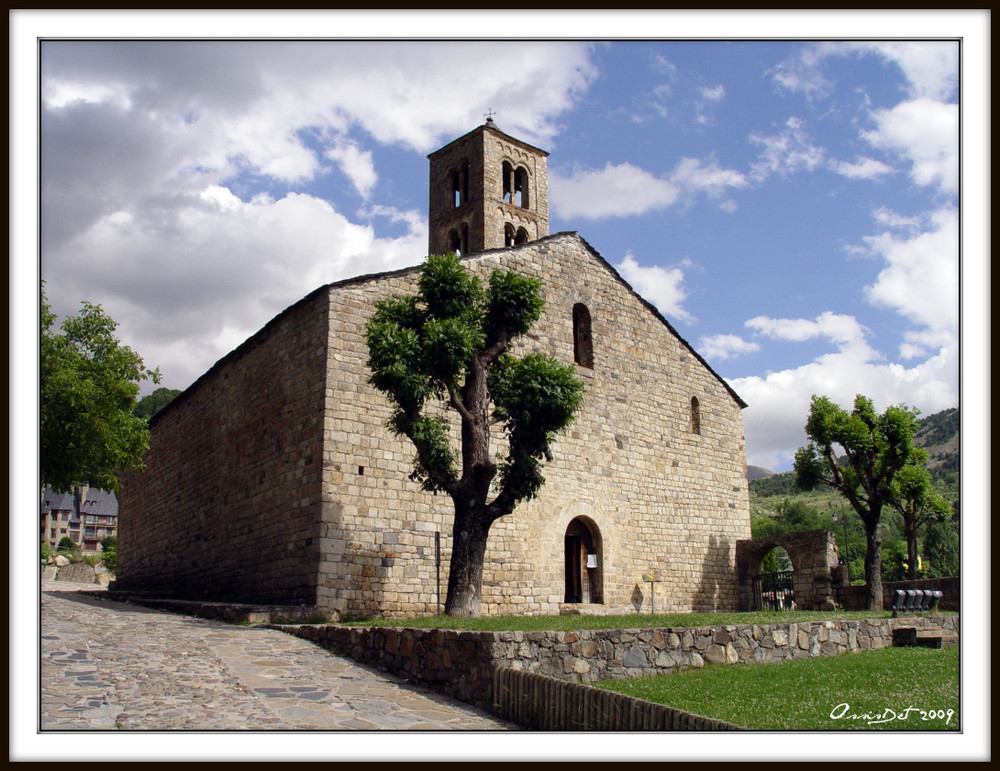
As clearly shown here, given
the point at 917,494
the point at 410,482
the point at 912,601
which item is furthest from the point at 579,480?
the point at 917,494

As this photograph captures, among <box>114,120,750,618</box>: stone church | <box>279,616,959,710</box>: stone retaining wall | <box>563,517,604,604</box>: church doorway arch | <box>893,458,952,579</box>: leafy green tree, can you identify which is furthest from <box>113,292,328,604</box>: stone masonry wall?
<box>893,458,952,579</box>: leafy green tree

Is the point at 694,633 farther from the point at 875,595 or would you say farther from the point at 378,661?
the point at 875,595

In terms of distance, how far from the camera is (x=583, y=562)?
63.4ft

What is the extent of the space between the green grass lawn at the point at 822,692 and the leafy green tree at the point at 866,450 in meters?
11.2

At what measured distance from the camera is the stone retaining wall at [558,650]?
923 cm

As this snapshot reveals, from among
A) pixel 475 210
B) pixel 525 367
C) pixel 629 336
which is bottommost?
pixel 525 367

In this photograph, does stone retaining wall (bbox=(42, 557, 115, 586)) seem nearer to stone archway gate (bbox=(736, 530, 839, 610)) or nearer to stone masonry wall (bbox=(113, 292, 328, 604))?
stone masonry wall (bbox=(113, 292, 328, 604))

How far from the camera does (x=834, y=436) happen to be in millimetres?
22281

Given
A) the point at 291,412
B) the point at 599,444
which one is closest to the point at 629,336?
the point at 599,444

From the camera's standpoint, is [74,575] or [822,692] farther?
[74,575]

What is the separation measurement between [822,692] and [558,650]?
2.87m

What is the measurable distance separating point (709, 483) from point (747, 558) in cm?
233

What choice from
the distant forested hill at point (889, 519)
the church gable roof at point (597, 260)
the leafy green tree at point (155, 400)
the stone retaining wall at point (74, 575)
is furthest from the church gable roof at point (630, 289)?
the leafy green tree at point (155, 400)

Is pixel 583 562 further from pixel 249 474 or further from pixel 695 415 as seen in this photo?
pixel 249 474
